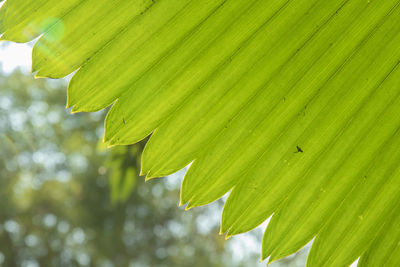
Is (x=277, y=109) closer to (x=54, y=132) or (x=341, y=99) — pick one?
(x=341, y=99)

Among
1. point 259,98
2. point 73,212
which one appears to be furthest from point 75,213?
point 259,98

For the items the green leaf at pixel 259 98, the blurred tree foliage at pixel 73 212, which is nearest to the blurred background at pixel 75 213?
the blurred tree foliage at pixel 73 212

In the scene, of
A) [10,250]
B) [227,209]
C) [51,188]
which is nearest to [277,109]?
[227,209]

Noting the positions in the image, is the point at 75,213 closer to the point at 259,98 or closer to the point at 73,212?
the point at 73,212

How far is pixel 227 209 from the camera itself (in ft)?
2.18

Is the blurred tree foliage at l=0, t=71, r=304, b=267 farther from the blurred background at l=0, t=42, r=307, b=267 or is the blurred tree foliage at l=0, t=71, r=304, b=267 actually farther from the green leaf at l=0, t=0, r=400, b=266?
the green leaf at l=0, t=0, r=400, b=266

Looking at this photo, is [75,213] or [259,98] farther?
[75,213]

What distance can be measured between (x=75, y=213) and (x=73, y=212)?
10cm

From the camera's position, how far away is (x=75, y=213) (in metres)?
13.8

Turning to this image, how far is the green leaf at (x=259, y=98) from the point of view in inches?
21.4

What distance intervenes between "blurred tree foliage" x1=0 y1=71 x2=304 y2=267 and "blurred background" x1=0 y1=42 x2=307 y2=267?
0.10 feet

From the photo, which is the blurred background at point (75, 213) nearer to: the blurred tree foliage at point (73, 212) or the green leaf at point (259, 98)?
the blurred tree foliage at point (73, 212)

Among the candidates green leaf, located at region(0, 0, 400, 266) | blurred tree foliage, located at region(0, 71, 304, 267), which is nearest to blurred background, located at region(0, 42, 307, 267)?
blurred tree foliage, located at region(0, 71, 304, 267)

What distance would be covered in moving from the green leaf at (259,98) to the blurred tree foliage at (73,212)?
442 inches
